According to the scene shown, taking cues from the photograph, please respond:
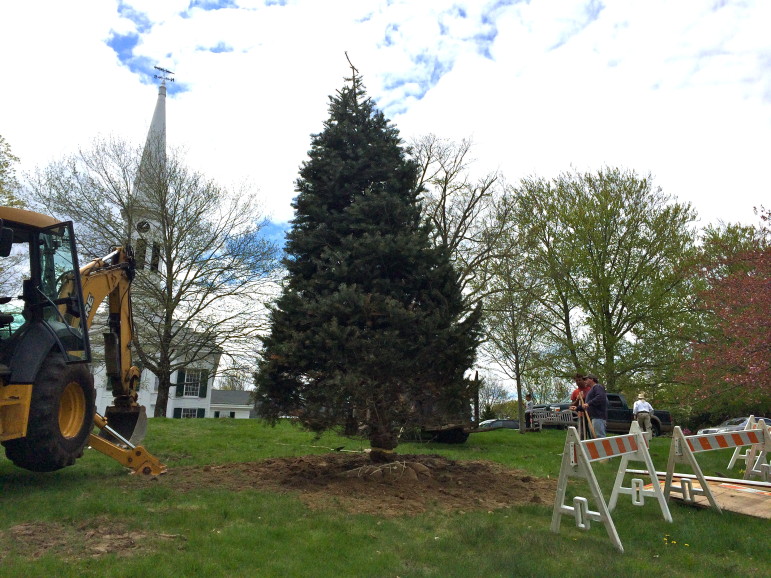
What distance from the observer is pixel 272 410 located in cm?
861

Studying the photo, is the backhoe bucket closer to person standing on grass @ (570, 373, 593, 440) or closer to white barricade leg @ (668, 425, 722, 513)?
white barricade leg @ (668, 425, 722, 513)

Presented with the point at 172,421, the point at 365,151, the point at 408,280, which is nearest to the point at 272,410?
the point at 408,280

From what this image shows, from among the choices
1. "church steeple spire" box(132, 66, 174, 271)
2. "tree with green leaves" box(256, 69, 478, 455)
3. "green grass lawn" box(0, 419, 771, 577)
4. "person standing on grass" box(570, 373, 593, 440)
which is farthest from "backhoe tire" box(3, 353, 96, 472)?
"church steeple spire" box(132, 66, 174, 271)

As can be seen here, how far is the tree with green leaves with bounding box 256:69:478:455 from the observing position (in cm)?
802

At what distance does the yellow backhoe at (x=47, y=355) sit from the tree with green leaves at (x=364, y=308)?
2360mm

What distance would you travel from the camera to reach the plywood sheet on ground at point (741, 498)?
21.6 ft

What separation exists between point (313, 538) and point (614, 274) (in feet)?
79.1

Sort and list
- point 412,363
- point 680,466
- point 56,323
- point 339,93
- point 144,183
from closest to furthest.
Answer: point 56,323
point 412,363
point 339,93
point 680,466
point 144,183

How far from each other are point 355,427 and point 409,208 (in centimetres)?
343

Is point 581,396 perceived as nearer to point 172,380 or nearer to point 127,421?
point 127,421

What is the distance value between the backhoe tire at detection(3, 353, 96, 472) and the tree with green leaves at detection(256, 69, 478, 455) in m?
2.47

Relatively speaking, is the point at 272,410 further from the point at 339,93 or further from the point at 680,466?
the point at 680,466

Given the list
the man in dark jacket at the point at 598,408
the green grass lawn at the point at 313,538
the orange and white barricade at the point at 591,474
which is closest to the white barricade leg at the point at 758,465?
the green grass lawn at the point at 313,538

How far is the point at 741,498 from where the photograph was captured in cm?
729
